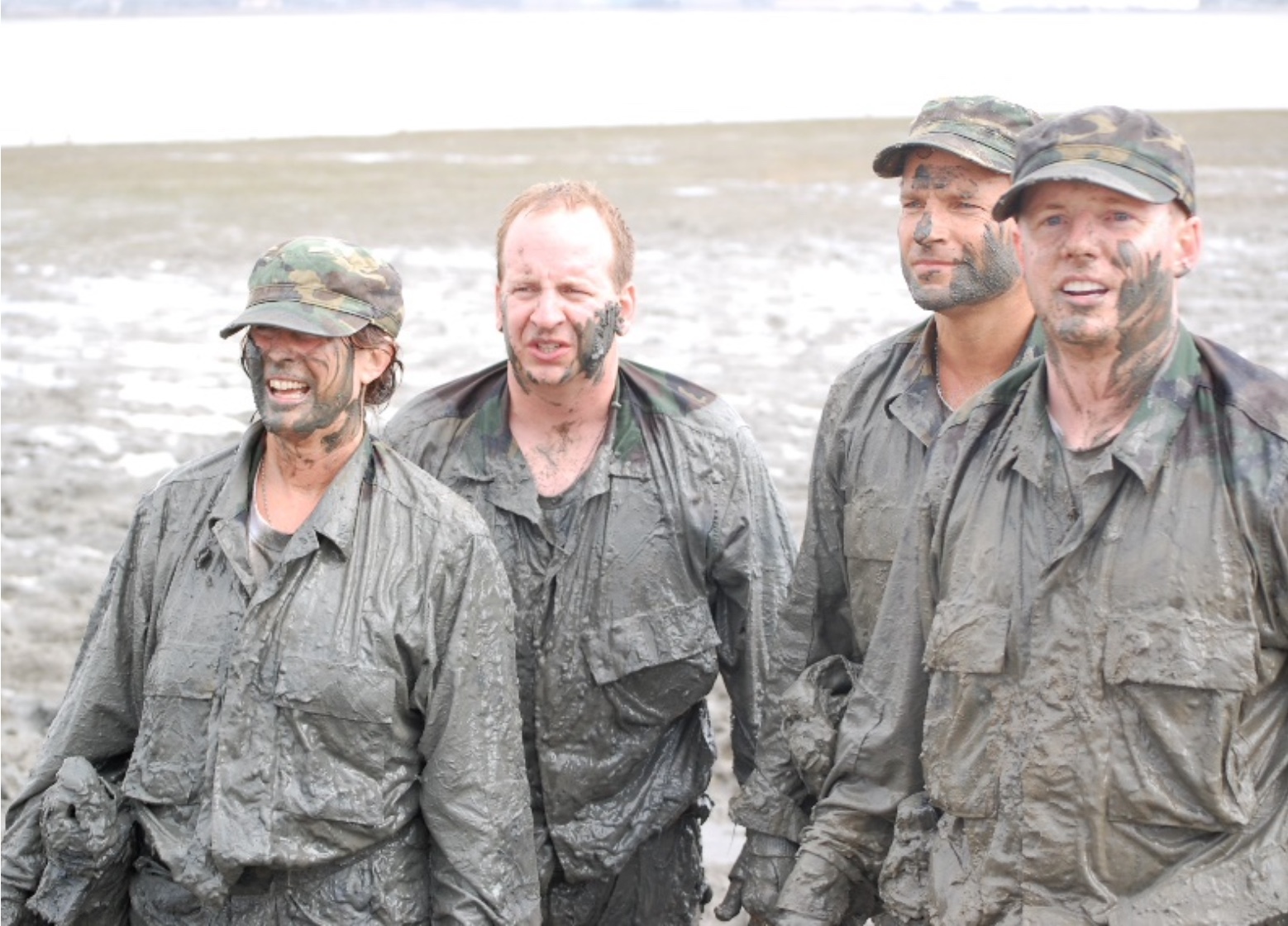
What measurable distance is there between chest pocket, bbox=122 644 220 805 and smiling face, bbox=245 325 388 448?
48 centimetres

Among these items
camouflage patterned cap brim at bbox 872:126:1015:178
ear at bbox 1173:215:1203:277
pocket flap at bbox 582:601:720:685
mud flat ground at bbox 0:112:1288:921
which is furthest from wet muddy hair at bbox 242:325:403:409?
mud flat ground at bbox 0:112:1288:921

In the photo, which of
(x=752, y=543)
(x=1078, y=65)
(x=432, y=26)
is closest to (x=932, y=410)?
(x=752, y=543)

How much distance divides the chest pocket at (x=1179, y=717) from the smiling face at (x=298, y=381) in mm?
1649

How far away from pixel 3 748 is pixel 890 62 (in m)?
63.7

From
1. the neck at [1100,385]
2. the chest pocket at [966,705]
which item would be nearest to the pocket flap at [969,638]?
the chest pocket at [966,705]

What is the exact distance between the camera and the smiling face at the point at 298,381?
158 inches

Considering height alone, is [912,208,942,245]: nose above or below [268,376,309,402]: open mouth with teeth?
above

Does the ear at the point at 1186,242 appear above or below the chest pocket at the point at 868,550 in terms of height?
above

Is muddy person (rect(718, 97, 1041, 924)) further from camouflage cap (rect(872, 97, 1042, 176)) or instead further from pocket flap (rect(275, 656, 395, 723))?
pocket flap (rect(275, 656, 395, 723))

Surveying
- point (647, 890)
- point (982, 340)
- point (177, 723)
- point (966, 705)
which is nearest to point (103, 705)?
point (177, 723)

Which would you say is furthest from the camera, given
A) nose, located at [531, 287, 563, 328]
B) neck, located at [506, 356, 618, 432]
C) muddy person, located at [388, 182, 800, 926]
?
neck, located at [506, 356, 618, 432]

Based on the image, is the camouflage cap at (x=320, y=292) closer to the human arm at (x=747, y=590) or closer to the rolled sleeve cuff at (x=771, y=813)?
the human arm at (x=747, y=590)

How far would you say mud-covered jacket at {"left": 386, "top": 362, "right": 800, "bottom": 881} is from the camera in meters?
4.75

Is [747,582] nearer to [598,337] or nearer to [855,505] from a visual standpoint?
[855,505]
